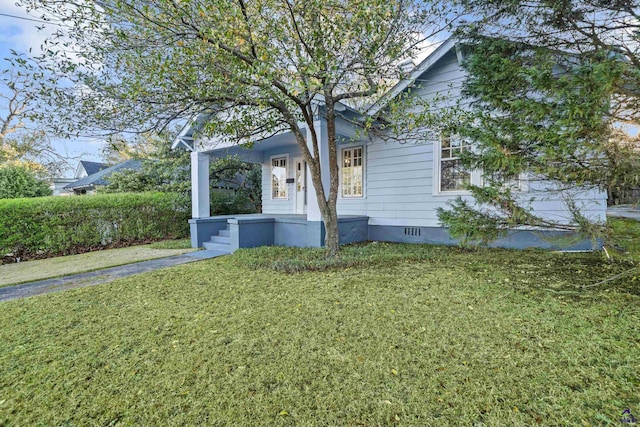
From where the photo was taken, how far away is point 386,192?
8086mm

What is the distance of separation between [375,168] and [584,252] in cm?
474

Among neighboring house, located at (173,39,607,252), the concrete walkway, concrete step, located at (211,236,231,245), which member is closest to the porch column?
neighboring house, located at (173,39,607,252)

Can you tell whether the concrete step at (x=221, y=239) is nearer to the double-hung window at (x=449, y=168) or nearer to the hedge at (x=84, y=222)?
the hedge at (x=84, y=222)

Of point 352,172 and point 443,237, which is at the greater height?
point 352,172

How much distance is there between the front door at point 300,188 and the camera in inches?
393

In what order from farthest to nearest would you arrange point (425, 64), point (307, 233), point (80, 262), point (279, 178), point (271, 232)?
point (279, 178)
point (271, 232)
point (307, 233)
point (425, 64)
point (80, 262)

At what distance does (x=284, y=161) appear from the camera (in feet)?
34.7

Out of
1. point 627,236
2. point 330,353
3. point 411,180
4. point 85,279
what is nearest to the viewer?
point 330,353

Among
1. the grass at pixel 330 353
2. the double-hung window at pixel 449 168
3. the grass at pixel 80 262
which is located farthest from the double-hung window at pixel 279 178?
the grass at pixel 330 353

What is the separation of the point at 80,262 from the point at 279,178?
19.9 feet

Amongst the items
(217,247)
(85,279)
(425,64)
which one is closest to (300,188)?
(217,247)

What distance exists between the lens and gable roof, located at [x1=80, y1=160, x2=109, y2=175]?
23.4 m

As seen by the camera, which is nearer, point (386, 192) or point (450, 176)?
point (450, 176)

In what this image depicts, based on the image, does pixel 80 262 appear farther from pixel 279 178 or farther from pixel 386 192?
pixel 386 192
